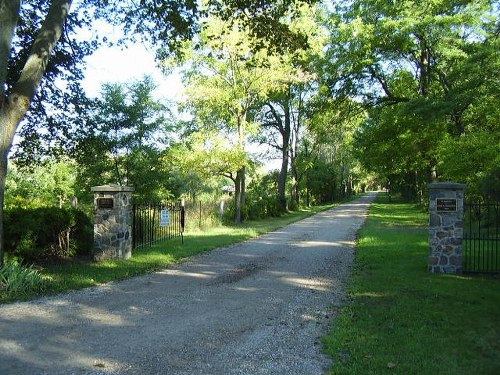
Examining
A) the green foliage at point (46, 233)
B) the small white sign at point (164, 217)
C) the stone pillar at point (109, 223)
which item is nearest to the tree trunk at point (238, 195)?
the small white sign at point (164, 217)

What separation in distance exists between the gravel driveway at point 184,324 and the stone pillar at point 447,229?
6.40 ft

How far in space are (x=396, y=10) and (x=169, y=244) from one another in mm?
15066

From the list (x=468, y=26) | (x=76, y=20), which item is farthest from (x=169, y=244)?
(x=468, y=26)

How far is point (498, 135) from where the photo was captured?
17.0 m

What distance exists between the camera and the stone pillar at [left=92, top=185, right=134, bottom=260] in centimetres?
1122

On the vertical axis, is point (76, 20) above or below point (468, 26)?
below

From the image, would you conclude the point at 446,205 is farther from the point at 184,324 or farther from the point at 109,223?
the point at 109,223

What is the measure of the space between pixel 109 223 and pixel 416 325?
7834 mm

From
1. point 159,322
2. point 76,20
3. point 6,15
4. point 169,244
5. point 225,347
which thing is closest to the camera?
point 225,347

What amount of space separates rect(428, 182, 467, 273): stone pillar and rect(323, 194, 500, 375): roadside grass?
37cm

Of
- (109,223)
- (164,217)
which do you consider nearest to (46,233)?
(109,223)

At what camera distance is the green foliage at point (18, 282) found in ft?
24.9

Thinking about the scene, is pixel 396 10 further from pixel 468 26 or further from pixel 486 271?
pixel 486 271

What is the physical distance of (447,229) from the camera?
9.56 m
